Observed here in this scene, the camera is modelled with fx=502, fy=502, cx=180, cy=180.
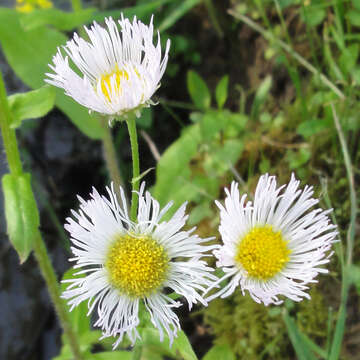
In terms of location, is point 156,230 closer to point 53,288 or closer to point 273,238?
point 273,238

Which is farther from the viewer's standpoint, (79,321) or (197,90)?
(197,90)

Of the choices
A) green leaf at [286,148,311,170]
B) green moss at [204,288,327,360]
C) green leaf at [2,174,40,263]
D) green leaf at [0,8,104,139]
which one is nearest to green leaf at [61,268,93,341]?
green leaf at [2,174,40,263]

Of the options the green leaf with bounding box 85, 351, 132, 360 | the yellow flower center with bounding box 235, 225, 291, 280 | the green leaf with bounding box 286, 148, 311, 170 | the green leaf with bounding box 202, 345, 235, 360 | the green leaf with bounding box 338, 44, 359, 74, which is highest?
the green leaf with bounding box 338, 44, 359, 74

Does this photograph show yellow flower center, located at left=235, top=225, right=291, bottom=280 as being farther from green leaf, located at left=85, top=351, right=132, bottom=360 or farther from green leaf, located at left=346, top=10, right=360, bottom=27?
green leaf, located at left=346, top=10, right=360, bottom=27

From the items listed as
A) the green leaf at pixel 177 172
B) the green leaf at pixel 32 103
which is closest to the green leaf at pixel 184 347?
the green leaf at pixel 32 103

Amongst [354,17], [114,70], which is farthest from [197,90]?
[114,70]

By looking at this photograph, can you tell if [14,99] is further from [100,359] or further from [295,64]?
[295,64]
